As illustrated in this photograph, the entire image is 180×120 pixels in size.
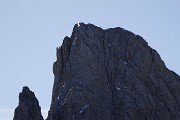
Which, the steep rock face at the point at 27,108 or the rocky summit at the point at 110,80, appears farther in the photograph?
the rocky summit at the point at 110,80

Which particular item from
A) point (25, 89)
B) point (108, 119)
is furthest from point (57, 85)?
point (108, 119)

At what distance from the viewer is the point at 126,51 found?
158 m

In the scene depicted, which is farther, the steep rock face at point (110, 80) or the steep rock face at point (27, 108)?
the steep rock face at point (110, 80)

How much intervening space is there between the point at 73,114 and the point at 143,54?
A: 3144 cm

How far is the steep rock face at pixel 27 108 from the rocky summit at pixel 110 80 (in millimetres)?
442

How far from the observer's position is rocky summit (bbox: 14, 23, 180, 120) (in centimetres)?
14488

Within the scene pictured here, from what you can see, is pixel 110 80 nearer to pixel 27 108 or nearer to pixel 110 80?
pixel 110 80

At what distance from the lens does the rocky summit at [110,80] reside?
144875 millimetres

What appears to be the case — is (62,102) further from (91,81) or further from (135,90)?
(135,90)

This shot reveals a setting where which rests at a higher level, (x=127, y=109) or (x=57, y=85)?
(x=57, y=85)

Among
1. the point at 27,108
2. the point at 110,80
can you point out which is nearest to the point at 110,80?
the point at 110,80

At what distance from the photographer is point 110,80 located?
152125 millimetres

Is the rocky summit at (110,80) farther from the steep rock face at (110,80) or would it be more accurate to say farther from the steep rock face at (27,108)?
the steep rock face at (27,108)

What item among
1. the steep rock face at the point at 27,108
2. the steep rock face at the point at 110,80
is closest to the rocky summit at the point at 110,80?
the steep rock face at the point at 110,80
